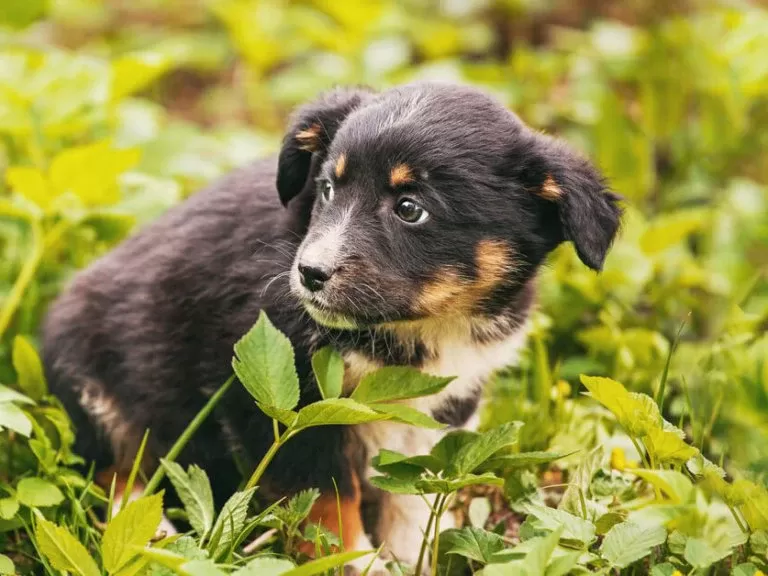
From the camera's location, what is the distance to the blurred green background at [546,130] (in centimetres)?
425

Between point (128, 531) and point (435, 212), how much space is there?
1327mm

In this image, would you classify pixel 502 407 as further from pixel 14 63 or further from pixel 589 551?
pixel 14 63

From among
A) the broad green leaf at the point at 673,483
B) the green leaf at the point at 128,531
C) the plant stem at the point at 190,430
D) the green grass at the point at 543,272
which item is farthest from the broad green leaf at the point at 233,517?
the broad green leaf at the point at 673,483

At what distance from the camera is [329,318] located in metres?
3.20

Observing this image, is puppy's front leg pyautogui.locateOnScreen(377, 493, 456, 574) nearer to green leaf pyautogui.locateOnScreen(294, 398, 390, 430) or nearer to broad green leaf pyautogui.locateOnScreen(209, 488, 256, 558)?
broad green leaf pyautogui.locateOnScreen(209, 488, 256, 558)

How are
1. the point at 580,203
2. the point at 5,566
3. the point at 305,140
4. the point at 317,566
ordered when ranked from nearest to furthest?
the point at 317,566
the point at 5,566
the point at 580,203
the point at 305,140

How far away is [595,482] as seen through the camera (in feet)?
10.9

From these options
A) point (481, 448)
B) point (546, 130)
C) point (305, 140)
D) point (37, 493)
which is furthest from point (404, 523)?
point (546, 130)

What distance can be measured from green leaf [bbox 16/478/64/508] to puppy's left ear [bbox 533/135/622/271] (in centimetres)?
182

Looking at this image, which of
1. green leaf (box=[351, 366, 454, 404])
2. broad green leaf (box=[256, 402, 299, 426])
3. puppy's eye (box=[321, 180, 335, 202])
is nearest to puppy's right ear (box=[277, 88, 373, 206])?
puppy's eye (box=[321, 180, 335, 202])

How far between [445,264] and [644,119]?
3919 mm

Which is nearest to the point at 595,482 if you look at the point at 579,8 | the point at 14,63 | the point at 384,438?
the point at 384,438

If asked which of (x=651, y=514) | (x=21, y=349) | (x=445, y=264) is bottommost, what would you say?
(x=21, y=349)

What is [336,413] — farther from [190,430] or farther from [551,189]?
[551,189]
